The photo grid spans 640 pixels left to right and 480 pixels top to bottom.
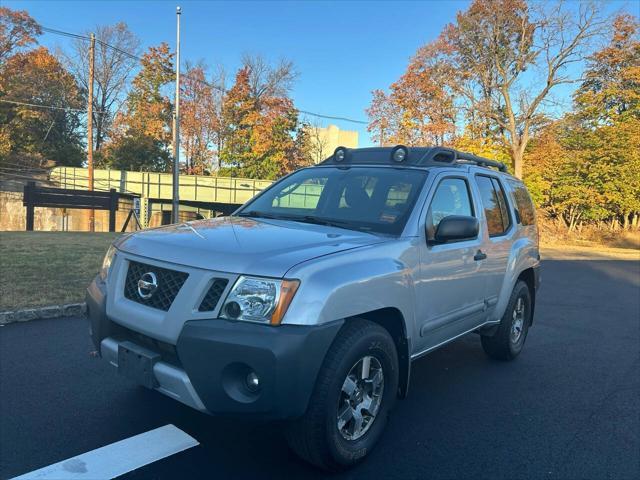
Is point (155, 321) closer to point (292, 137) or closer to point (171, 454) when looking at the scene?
point (171, 454)

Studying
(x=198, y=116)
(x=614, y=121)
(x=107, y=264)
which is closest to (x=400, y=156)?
(x=107, y=264)

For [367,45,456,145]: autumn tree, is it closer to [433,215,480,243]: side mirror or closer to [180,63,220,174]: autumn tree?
[180,63,220,174]: autumn tree

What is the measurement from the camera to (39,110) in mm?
41219

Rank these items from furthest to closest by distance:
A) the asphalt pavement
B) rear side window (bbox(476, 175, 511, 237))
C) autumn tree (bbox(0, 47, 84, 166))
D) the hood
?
autumn tree (bbox(0, 47, 84, 166)) → rear side window (bbox(476, 175, 511, 237)) → the asphalt pavement → the hood

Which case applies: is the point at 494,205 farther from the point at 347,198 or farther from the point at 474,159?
the point at 347,198

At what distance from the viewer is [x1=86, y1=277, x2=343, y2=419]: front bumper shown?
238cm

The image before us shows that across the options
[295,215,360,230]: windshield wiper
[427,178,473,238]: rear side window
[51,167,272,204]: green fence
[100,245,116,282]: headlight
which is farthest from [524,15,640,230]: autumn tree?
[100,245,116,282]: headlight

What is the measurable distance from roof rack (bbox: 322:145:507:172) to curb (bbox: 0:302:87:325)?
3.73 m

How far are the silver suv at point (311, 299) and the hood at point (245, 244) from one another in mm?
10

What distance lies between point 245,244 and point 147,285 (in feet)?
1.92

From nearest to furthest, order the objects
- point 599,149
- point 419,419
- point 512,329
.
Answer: point 419,419 → point 512,329 → point 599,149

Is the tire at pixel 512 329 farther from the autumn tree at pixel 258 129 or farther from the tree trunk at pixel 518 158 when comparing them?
the autumn tree at pixel 258 129

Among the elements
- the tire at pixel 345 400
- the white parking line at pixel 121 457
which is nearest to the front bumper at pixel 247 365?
the tire at pixel 345 400

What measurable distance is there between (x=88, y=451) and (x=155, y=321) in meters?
1.04
